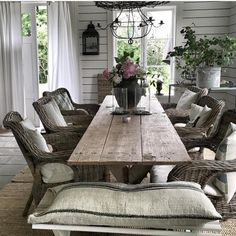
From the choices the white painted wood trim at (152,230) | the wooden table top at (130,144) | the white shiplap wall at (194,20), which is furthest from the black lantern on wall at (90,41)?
the white painted wood trim at (152,230)

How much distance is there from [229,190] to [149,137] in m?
0.63

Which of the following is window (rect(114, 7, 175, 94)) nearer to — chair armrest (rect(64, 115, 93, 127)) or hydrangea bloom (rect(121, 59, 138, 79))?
chair armrest (rect(64, 115, 93, 127))

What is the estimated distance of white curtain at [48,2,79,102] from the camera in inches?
218

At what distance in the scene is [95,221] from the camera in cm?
146

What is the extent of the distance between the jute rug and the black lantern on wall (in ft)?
10.4

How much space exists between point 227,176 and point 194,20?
4.35m

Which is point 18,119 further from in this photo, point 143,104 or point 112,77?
point 143,104

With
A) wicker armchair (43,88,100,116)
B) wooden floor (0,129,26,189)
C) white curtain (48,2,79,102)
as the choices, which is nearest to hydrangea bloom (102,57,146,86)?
wicker armchair (43,88,100,116)

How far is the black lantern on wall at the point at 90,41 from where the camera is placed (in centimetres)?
584

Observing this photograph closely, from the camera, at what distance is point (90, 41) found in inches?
233

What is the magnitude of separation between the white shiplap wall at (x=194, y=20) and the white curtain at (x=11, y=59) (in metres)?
1.14

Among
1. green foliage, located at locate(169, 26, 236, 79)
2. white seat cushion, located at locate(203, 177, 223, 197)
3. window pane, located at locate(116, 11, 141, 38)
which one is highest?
window pane, located at locate(116, 11, 141, 38)

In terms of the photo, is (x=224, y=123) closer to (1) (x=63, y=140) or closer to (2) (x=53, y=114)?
(1) (x=63, y=140)

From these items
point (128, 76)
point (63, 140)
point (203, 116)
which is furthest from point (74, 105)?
point (203, 116)
